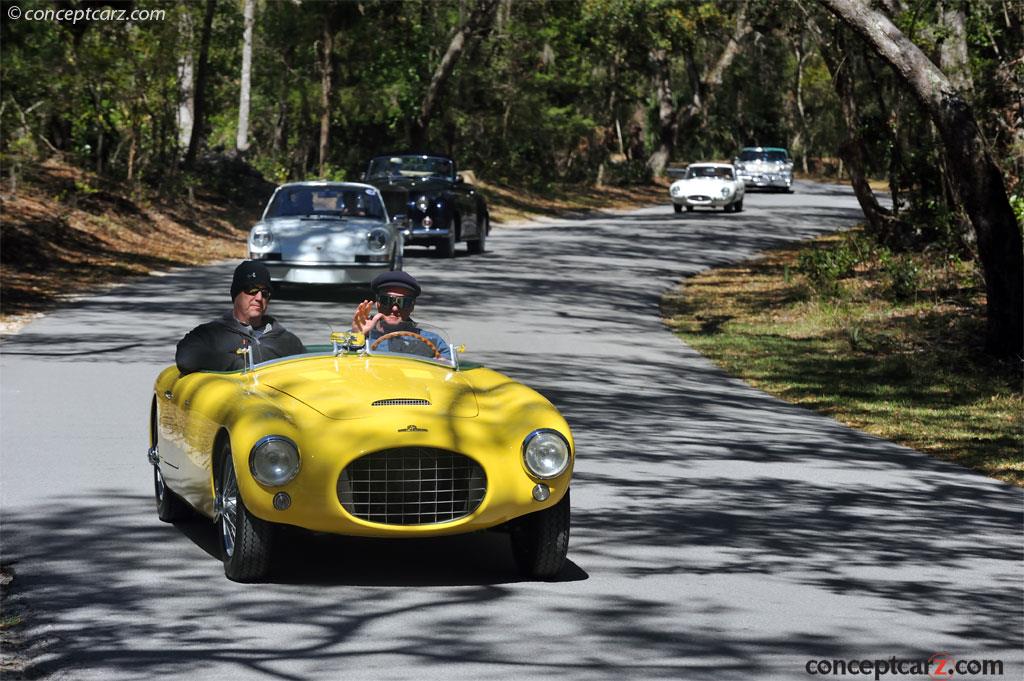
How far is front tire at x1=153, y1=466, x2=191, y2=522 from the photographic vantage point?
861cm

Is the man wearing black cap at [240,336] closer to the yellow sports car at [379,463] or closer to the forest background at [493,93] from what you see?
the yellow sports car at [379,463]

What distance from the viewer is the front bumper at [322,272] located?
21.3m

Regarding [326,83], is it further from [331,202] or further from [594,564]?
[594,564]

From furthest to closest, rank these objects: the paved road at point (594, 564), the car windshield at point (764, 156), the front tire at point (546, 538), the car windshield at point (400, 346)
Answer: the car windshield at point (764, 156) < the car windshield at point (400, 346) < the front tire at point (546, 538) < the paved road at point (594, 564)

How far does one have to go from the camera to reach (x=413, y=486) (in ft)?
23.4

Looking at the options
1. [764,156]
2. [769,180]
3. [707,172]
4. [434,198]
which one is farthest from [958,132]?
[764,156]

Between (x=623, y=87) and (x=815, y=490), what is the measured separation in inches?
2414

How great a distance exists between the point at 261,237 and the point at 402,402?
1461 centimetres

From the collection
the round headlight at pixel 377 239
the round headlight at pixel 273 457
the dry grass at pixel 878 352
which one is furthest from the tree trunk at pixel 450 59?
the round headlight at pixel 273 457

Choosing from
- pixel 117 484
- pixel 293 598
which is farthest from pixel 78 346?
pixel 293 598

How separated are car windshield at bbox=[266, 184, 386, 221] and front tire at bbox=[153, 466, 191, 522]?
1365cm

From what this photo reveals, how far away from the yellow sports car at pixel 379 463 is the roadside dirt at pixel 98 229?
11586 millimetres

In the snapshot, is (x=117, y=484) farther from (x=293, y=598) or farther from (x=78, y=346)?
(x=78, y=346)

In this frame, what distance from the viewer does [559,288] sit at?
2552 cm
